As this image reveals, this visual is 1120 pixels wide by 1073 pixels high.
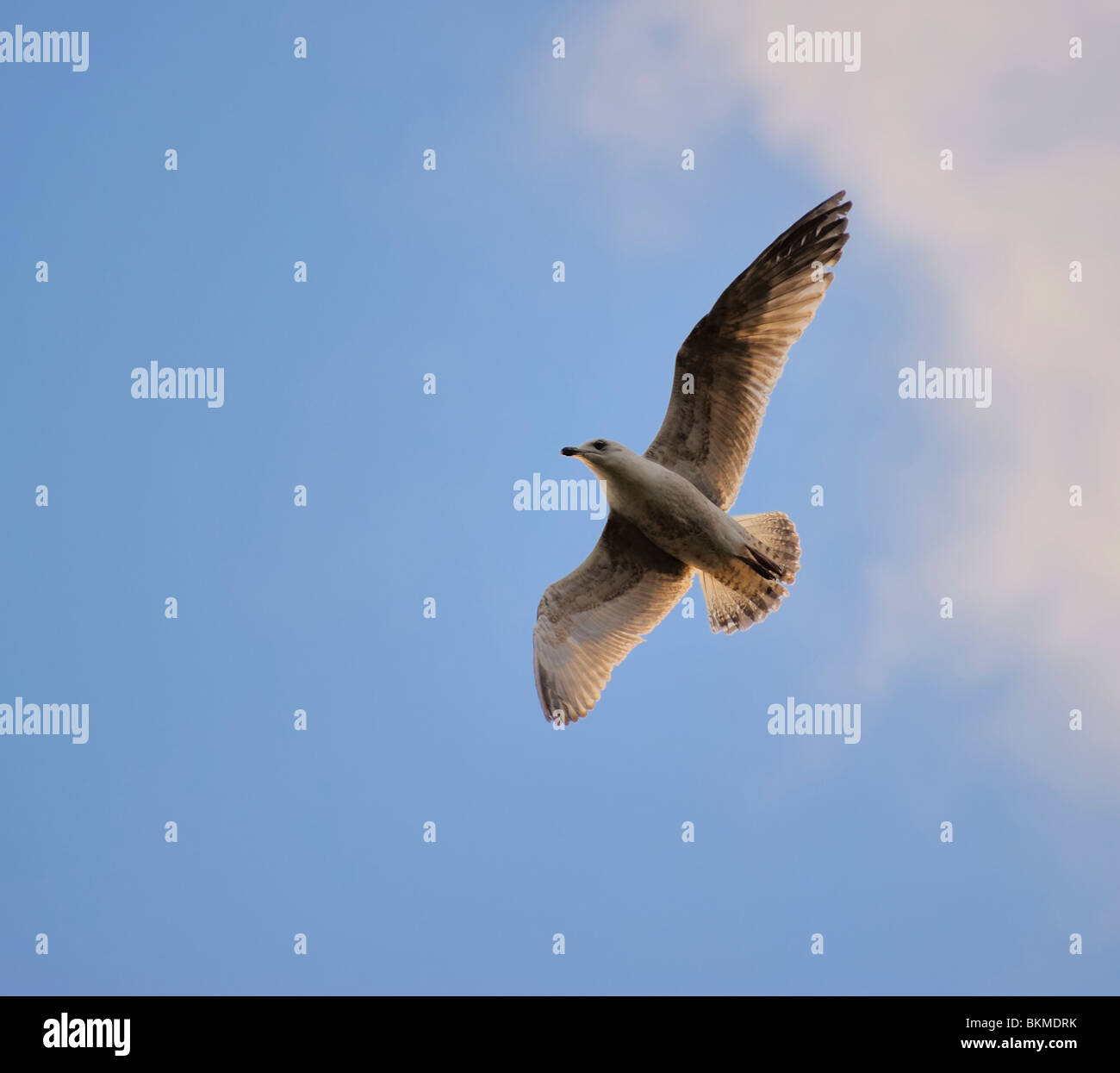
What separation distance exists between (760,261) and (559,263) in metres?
2.63

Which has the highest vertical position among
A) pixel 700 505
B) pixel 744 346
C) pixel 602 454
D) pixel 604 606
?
pixel 744 346

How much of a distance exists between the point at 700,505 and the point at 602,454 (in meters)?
0.72

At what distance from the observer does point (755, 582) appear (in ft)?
33.3

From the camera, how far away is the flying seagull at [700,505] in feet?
32.4

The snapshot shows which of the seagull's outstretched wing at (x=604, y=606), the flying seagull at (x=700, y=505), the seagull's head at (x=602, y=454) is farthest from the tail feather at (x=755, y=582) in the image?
the seagull's head at (x=602, y=454)

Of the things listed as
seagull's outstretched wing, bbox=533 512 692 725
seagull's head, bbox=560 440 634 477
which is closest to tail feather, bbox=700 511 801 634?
seagull's outstretched wing, bbox=533 512 692 725

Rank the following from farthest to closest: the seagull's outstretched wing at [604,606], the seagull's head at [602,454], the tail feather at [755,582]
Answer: the seagull's outstretched wing at [604,606], the tail feather at [755,582], the seagull's head at [602,454]

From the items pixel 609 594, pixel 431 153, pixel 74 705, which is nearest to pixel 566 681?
pixel 609 594

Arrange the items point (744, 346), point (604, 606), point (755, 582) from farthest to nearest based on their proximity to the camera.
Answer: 1. point (604, 606)
2. point (755, 582)
3. point (744, 346)

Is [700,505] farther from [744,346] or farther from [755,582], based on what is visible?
[744,346]

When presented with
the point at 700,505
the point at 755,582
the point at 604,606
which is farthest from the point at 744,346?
the point at 604,606

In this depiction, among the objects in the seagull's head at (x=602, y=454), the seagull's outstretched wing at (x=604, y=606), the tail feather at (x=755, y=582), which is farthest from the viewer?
the seagull's outstretched wing at (x=604, y=606)

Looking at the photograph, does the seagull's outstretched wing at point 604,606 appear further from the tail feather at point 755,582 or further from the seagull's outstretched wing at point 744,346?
the seagull's outstretched wing at point 744,346

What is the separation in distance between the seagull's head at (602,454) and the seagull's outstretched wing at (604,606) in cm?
51
